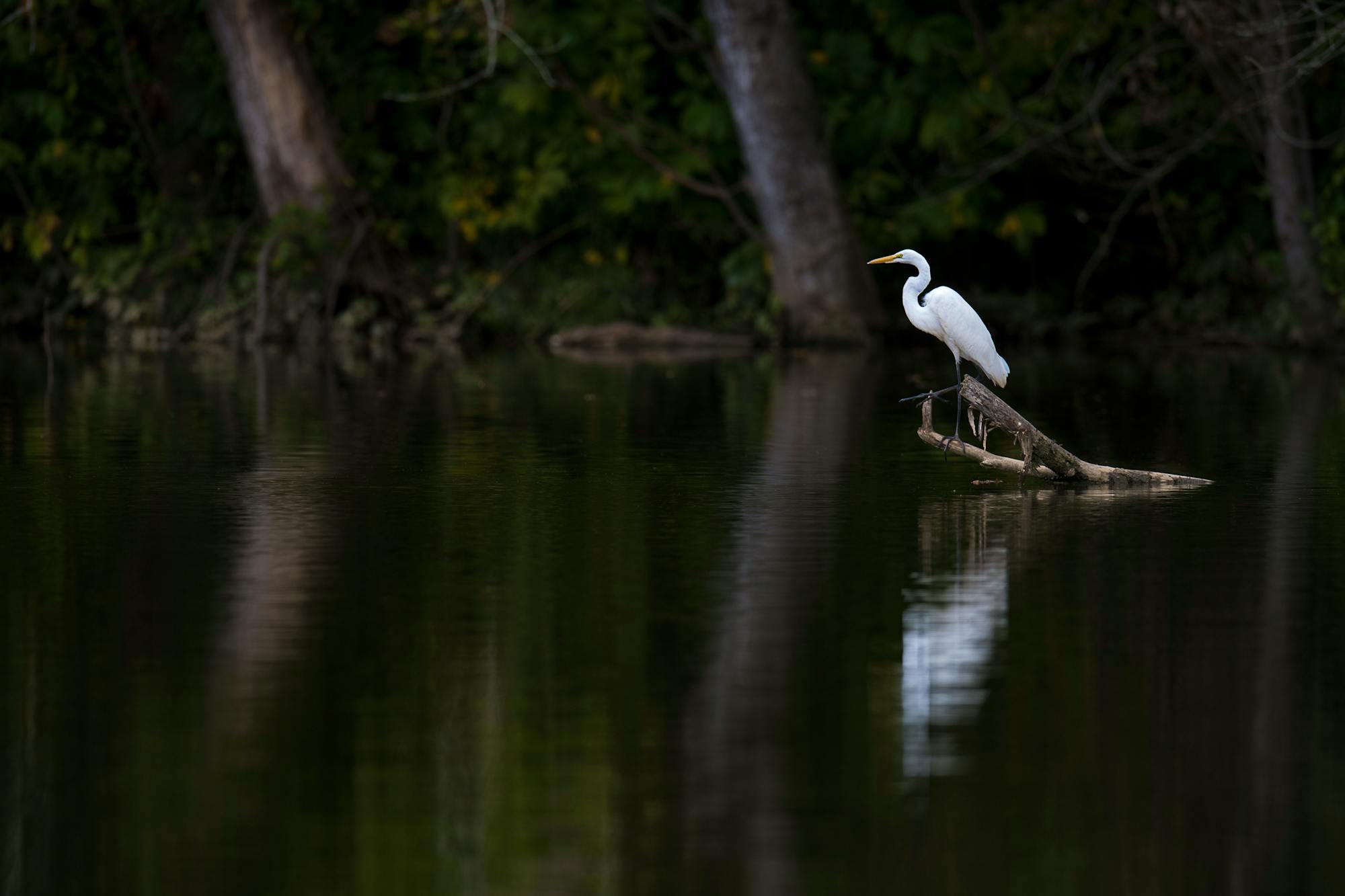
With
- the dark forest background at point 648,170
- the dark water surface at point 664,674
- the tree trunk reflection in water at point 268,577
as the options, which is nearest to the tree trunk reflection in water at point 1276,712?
the dark water surface at point 664,674

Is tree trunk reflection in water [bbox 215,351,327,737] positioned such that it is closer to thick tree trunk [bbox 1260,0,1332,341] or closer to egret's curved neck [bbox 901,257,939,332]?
egret's curved neck [bbox 901,257,939,332]

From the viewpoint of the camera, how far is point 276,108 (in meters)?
28.4

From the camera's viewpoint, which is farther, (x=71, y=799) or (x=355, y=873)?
(x=71, y=799)

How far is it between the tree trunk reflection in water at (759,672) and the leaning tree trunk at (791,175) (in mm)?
12976

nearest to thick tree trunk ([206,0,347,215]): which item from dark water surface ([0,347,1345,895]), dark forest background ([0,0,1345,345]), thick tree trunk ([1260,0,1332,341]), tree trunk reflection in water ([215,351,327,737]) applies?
dark forest background ([0,0,1345,345])

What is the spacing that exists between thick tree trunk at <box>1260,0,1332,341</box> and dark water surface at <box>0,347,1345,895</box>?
1169 centimetres

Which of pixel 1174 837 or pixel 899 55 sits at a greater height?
pixel 899 55

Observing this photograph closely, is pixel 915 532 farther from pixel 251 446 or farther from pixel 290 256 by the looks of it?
pixel 290 256

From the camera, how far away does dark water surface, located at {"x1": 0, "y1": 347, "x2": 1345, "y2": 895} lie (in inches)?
192

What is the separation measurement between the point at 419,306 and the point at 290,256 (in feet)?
5.88

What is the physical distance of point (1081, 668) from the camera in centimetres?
674

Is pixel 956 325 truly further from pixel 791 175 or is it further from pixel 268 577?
pixel 791 175

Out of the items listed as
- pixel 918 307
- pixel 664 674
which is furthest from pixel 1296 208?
pixel 664 674

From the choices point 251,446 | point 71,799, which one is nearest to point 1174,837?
point 71,799
